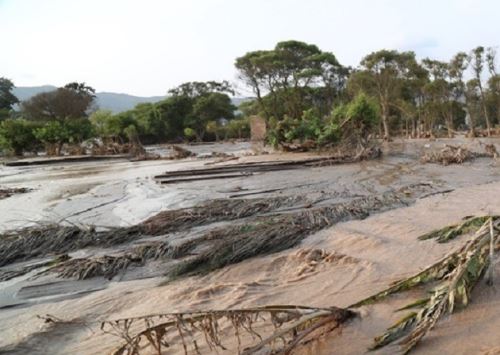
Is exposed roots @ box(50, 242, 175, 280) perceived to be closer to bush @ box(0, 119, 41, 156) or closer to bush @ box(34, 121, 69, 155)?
bush @ box(34, 121, 69, 155)

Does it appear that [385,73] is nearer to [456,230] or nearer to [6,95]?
[456,230]

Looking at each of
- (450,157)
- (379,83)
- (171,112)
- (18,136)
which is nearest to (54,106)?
(171,112)

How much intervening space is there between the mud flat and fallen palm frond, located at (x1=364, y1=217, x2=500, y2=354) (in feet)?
0.29

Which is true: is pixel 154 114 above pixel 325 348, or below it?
above

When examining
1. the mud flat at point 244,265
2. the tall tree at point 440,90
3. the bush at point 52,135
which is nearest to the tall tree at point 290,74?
the tall tree at point 440,90

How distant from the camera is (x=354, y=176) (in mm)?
11547

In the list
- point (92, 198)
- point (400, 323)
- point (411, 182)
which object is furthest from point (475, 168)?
point (400, 323)

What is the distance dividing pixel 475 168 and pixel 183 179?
27.1ft

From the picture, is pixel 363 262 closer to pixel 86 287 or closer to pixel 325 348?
pixel 325 348

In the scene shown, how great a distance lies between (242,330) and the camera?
9.60 ft

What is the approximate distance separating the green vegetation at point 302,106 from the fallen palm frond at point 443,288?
1465 centimetres

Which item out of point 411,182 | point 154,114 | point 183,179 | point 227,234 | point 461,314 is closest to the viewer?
point 461,314

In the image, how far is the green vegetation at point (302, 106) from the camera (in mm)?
20797

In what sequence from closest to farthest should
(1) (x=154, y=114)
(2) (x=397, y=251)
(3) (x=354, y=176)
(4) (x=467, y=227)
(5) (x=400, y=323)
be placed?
(5) (x=400, y=323) < (4) (x=467, y=227) < (2) (x=397, y=251) < (3) (x=354, y=176) < (1) (x=154, y=114)
